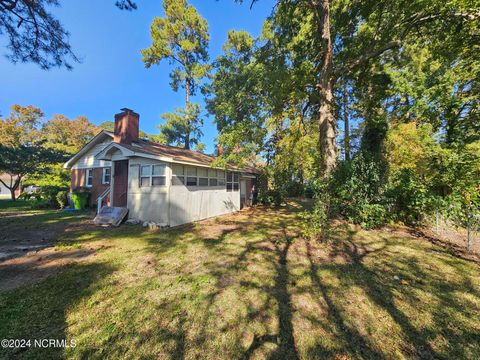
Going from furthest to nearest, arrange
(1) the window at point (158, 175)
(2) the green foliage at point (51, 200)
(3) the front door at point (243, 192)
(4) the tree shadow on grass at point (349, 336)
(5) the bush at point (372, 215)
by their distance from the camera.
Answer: (3) the front door at point (243, 192)
(2) the green foliage at point (51, 200)
(1) the window at point (158, 175)
(5) the bush at point (372, 215)
(4) the tree shadow on grass at point (349, 336)

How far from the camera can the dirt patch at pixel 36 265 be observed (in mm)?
4055

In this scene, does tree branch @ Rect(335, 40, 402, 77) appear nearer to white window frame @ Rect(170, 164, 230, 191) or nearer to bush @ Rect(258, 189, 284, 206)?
white window frame @ Rect(170, 164, 230, 191)

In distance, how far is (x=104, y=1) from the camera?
6949 mm

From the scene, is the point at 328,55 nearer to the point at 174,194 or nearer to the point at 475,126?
the point at 475,126

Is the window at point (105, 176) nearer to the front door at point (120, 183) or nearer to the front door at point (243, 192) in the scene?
the front door at point (120, 183)

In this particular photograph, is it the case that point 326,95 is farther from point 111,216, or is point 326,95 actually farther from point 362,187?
point 111,216

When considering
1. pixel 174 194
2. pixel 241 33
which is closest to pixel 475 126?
pixel 174 194

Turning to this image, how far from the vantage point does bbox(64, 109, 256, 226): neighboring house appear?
Answer: 888 cm

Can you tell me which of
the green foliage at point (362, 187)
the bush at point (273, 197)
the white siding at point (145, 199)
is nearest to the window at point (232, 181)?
the bush at point (273, 197)

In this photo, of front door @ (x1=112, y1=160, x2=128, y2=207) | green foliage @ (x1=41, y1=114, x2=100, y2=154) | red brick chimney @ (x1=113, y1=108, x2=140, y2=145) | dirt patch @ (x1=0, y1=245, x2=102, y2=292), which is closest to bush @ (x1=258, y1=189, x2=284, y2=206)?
front door @ (x1=112, y1=160, x2=128, y2=207)

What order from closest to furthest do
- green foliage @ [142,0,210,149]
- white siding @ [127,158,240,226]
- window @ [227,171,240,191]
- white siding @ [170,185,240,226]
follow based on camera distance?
white siding @ [127,158,240,226] < white siding @ [170,185,240,226] < window @ [227,171,240,191] < green foliage @ [142,0,210,149]

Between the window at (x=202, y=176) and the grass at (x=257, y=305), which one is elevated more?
the window at (x=202, y=176)

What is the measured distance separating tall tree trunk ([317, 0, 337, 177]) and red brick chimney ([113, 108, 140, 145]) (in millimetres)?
10195

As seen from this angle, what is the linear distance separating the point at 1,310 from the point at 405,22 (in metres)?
14.7
